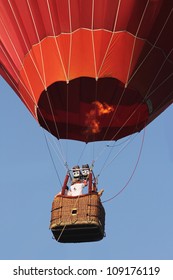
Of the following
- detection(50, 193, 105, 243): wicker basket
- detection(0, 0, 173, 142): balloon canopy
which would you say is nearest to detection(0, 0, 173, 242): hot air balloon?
detection(0, 0, 173, 142): balloon canopy

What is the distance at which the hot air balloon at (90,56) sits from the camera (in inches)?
496

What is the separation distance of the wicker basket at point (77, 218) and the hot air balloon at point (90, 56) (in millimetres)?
187

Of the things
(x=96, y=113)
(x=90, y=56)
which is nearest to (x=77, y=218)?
(x=96, y=113)

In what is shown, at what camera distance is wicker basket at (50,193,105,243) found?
11.6 meters

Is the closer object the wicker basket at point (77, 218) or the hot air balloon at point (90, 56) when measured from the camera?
the wicker basket at point (77, 218)

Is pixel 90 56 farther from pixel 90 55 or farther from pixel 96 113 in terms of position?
pixel 96 113

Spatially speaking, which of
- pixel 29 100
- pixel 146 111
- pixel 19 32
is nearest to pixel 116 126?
pixel 146 111

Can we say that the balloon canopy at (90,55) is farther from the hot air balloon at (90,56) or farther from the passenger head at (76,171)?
the passenger head at (76,171)

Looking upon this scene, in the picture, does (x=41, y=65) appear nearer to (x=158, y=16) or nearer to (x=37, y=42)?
(x=37, y=42)

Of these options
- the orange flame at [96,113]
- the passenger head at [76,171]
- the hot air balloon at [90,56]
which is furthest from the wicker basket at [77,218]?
the orange flame at [96,113]

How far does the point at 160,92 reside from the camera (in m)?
13.4

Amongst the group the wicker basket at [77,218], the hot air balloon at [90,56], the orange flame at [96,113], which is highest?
the hot air balloon at [90,56]

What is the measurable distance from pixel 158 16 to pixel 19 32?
2547mm

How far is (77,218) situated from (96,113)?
8.50 ft
